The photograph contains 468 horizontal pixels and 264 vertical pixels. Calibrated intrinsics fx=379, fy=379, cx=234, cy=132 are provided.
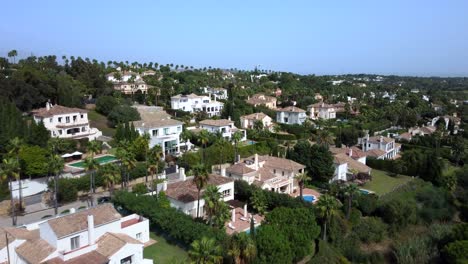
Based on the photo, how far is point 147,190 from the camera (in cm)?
4303

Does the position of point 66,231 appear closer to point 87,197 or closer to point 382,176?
point 87,197

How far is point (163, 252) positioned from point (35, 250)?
9.88 meters

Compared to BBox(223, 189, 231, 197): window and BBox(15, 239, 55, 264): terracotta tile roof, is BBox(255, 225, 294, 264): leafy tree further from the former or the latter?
BBox(15, 239, 55, 264): terracotta tile roof

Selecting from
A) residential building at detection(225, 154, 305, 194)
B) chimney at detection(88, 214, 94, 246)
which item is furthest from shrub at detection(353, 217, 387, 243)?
chimney at detection(88, 214, 94, 246)

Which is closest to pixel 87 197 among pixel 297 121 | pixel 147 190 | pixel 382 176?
pixel 147 190

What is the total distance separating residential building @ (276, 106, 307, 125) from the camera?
100000 mm

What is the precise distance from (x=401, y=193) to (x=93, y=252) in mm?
40364

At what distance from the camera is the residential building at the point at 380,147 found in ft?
225

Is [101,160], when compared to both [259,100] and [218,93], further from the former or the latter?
[259,100]

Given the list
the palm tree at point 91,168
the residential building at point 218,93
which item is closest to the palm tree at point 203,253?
the palm tree at point 91,168

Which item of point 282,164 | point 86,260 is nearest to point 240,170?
point 282,164

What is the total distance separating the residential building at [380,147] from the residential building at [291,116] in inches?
1021

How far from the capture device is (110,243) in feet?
91.8

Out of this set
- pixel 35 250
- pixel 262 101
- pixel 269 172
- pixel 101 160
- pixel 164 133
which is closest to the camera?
pixel 35 250
